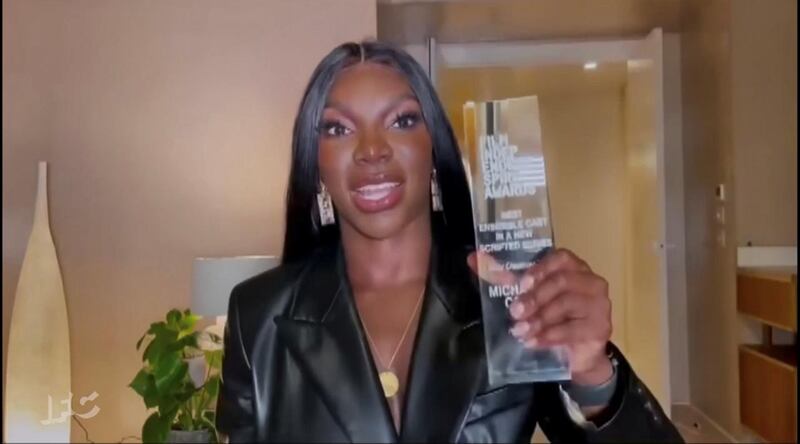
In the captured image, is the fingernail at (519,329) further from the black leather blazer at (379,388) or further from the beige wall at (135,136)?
the beige wall at (135,136)

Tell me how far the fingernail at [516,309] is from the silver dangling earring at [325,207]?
0.52 feet

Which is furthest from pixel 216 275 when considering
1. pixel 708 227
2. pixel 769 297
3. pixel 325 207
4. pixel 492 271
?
pixel 708 227

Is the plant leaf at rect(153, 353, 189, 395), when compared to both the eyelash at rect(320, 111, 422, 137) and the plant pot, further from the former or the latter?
the eyelash at rect(320, 111, 422, 137)

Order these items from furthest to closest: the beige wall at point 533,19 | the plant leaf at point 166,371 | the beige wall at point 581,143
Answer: the beige wall at point 533,19 < the plant leaf at point 166,371 < the beige wall at point 581,143

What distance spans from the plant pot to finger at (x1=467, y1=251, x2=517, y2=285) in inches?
12.5

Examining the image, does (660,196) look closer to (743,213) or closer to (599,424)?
(743,213)

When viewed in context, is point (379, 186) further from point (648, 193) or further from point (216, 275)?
point (648, 193)

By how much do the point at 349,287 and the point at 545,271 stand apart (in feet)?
0.51

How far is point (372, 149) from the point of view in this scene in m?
0.53

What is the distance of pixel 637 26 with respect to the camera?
887mm

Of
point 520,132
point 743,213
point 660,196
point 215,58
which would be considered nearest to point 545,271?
point 520,132

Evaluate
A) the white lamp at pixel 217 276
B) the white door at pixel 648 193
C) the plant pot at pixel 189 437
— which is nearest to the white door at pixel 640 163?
the white door at pixel 648 193

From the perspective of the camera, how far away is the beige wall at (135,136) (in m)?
0.67

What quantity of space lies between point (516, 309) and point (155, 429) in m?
0.40
